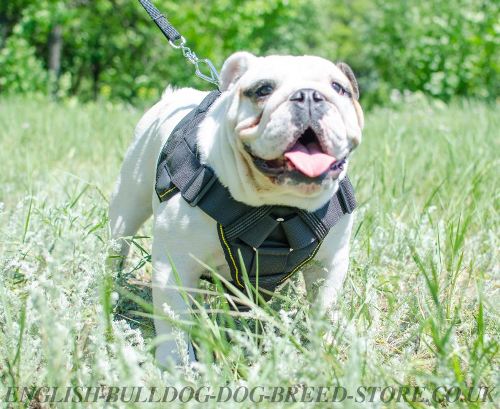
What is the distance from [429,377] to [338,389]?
213 millimetres

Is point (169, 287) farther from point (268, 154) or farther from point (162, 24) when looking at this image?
point (162, 24)

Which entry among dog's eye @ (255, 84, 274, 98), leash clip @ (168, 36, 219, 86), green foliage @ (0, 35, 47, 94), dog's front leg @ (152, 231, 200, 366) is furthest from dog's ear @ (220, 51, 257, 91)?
green foliage @ (0, 35, 47, 94)

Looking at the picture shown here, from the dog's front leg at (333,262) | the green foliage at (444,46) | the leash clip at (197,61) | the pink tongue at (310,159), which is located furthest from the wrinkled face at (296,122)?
the green foliage at (444,46)

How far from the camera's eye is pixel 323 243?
2047mm

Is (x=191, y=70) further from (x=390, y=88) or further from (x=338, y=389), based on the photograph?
(x=338, y=389)

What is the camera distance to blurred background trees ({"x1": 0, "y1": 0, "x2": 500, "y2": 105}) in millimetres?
11188

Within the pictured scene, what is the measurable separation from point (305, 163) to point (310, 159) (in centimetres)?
3

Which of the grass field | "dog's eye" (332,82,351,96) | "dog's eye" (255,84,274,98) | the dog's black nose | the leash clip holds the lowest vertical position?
the grass field

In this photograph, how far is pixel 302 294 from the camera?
8.15 ft

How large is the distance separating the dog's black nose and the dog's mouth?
81mm

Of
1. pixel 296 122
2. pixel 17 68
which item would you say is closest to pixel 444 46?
pixel 17 68

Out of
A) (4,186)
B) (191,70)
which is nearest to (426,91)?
(191,70)

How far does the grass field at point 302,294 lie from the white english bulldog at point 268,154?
151 millimetres

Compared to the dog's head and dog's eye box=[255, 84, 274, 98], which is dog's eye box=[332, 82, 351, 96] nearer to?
the dog's head
